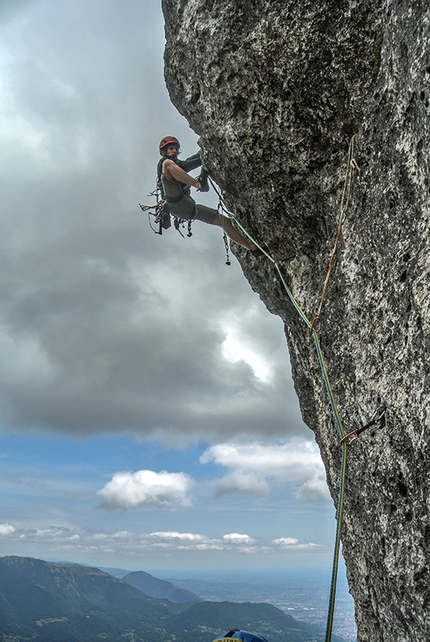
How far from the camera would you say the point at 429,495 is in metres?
4.89

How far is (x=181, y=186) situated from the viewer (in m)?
10.6

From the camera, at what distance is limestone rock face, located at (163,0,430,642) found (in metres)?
5.22

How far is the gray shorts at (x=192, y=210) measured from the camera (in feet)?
34.9

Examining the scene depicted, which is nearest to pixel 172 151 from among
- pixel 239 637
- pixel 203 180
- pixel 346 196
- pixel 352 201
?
pixel 203 180

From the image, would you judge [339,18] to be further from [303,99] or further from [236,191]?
[236,191]

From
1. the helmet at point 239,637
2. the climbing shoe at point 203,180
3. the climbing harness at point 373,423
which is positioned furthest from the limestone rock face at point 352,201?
the helmet at point 239,637

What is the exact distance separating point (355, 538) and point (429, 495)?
2582mm

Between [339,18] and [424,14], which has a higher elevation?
[339,18]

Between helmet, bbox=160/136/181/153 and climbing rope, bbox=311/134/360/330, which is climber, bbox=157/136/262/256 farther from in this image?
climbing rope, bbox=311/134/360/330

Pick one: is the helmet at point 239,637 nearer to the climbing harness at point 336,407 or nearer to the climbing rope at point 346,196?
the climbing harness at point 336,407

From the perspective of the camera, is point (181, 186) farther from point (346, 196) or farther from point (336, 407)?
point (336, 407)

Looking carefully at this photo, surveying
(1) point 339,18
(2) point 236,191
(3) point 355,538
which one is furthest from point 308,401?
(1) point 339,18

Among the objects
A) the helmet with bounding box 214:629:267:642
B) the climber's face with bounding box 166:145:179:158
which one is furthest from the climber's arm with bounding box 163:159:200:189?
the helmet with bounding box 214:629:267:642

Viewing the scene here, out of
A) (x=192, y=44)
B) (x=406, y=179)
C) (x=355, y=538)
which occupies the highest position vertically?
(x=192, y=44)
